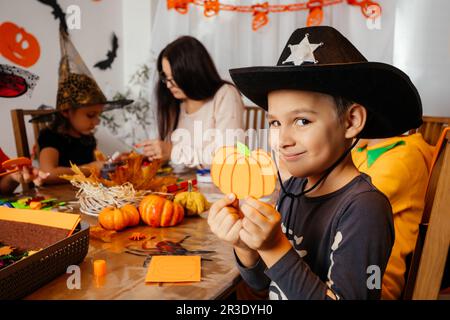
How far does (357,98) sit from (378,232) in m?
0.23

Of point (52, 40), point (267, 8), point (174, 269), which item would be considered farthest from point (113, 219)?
point (52, 40)

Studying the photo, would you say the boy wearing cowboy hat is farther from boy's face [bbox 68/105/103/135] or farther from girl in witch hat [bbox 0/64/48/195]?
boy's face [bbox 68/105/103/135]

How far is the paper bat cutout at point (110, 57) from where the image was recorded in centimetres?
264

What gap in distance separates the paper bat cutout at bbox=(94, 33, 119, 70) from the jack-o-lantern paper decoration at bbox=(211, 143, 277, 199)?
7.19 ft

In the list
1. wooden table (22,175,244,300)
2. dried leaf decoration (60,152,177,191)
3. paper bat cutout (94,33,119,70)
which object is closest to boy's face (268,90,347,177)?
wooden table (22,175,244,300)

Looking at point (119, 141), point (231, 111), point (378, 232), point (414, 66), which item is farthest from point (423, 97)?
point (119, 141)

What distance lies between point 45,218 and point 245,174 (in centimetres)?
43

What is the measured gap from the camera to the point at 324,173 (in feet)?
2.22

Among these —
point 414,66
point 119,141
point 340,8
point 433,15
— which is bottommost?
point 119,141

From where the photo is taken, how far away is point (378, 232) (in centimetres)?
58

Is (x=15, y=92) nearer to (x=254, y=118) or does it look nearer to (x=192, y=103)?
(x=192, y=103)

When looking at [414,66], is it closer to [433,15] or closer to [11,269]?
[433,15]

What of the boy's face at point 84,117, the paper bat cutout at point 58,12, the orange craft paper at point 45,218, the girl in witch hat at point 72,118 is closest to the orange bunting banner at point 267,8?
the paper bat cutout at point 58,12

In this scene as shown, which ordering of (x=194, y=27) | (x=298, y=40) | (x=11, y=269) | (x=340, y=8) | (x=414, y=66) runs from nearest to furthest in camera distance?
1. (x=11, y=269)
2. (x=298, y=40)
3. (x=414, y=66)
4. (x=340, y=8)
5. (x=194, y=27)
